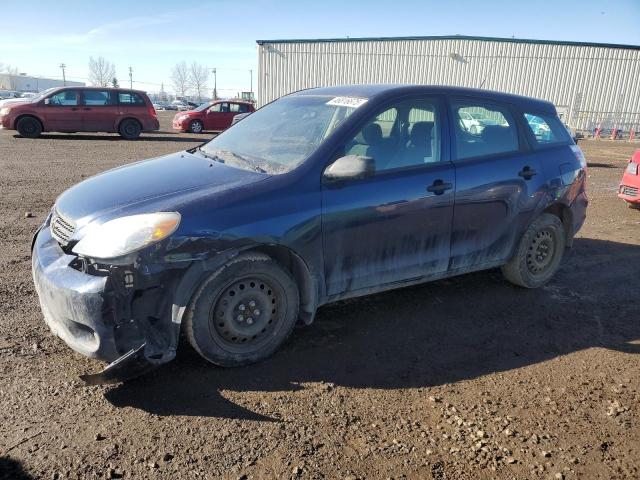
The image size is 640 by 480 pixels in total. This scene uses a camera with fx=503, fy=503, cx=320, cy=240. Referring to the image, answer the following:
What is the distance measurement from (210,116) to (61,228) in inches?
783

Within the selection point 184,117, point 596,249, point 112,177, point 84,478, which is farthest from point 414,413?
point 184,117

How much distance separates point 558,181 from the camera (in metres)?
4.54

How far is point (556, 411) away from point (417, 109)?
232 cm

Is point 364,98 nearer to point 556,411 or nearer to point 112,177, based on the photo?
point 112,177

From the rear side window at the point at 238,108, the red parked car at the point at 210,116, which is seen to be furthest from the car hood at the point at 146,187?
the rear side window at the point at 238,108

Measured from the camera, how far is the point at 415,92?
3.90m

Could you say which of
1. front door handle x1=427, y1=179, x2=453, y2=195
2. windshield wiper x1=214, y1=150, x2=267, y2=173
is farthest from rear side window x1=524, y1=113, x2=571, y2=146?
windshield wiper x1=214, y1=150, x2=267, y2=173

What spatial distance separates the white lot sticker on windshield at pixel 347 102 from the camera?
3656 mm

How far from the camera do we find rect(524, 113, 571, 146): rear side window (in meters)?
4.54

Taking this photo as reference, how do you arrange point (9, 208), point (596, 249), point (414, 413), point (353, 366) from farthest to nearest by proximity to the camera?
point (9, 208) → point (596, 249) → point (353, 366) → point (414, 413)

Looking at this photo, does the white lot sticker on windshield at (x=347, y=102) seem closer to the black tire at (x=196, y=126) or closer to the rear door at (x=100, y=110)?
the rear door at (x=100, y=110)

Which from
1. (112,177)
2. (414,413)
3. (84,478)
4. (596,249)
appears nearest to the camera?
(84,478)

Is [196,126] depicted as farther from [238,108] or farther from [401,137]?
[401,137]

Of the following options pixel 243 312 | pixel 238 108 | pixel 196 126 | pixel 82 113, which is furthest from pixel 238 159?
pixel 238 108
